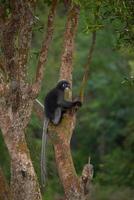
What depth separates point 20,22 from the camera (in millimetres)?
10555

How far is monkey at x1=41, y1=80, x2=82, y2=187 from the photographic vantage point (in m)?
11.0

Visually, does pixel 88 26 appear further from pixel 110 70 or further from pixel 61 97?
pixel 110 70

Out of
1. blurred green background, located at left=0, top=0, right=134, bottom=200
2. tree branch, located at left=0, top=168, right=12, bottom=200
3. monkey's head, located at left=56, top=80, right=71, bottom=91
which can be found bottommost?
blurred green background, located at left=0, top=0, right=134, bottom=200

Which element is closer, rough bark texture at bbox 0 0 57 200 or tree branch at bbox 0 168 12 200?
rough bark texture at bbox 0 0 57 200

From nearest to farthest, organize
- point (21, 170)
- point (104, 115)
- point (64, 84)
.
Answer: point (21, 170) < point (64, 84) < point (104, 115)

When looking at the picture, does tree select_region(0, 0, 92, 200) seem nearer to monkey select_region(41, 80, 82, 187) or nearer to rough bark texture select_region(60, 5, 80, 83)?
rough bark texture select_region(60, 5, 80, 83)

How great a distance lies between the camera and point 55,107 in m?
12.6

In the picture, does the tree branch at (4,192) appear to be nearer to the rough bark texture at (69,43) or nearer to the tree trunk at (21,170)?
the tree trunk at (21,170)

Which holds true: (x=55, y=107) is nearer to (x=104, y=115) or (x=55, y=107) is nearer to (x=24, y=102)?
(x=24, y=102)

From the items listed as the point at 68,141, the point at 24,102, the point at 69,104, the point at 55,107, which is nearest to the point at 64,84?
the point at 69,104

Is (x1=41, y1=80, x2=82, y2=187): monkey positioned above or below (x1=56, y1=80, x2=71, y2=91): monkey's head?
below

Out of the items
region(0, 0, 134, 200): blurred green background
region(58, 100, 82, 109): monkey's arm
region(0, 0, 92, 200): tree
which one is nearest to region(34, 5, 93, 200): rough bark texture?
region(0, 0, 92, 200): tree

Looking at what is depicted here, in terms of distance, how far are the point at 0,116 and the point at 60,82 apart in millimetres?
1129

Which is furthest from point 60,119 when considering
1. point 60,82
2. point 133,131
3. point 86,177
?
point 133,131
